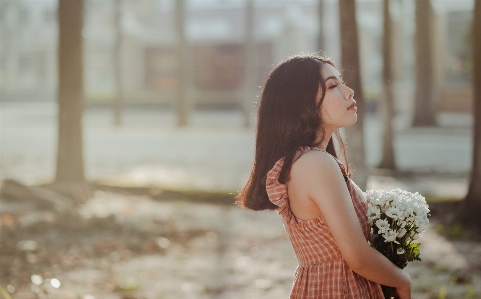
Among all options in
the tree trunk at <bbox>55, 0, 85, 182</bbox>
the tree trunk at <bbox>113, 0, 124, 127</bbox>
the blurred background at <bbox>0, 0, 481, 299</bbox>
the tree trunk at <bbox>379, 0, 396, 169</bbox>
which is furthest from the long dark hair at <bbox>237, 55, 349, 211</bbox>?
the tree trunk at <bbox>113, 0, 124, 127</bbox>

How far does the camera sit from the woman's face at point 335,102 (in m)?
2.28

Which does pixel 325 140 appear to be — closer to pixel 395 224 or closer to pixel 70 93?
pixel 395 224

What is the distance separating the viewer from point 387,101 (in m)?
12.4

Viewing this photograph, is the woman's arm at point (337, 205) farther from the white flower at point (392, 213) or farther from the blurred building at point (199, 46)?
the blurred building at point (199, 46)

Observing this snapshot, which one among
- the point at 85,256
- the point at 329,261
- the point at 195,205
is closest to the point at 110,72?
the point at 195,205

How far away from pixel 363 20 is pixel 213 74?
379 inches

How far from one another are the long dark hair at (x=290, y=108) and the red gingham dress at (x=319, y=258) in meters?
0.05

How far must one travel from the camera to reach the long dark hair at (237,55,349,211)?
226cm

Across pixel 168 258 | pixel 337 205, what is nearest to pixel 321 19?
pixel 168 258

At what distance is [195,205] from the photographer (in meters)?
10.1

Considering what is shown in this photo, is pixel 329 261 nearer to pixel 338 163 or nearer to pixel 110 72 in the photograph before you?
pixel 338 163

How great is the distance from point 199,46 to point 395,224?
137ft

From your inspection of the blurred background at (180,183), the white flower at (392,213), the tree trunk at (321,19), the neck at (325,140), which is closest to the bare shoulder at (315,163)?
the neck at (325,140)

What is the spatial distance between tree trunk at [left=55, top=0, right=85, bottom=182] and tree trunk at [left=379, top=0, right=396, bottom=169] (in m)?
5.24
